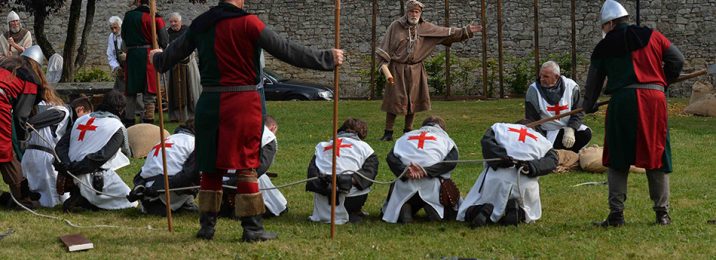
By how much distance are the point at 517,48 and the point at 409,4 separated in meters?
16.3

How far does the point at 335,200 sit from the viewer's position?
812 centimetres

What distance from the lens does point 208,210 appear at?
24.9ft

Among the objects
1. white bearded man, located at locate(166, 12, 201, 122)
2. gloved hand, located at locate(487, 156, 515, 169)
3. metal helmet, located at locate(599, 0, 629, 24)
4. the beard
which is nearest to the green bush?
white bearded man, located at locate(166, 12, 201, 122)

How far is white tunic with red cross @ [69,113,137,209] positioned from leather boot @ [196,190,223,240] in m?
1.65

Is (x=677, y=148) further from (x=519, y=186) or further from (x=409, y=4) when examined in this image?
(x=519, y=186)

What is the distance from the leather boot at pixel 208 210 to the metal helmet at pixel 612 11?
9.71ft

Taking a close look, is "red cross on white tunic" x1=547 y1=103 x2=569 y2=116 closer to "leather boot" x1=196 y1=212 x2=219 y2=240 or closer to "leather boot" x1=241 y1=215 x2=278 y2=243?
"leather boot" x1=241 y1=215 x2=278 y2=243

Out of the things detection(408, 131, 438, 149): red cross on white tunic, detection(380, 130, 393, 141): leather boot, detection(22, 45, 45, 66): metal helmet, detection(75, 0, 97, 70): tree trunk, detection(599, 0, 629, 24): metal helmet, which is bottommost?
detection(380, 130, 393, 141): leather boot

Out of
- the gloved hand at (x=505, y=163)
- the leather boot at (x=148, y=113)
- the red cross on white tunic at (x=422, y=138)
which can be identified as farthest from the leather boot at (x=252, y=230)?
the leather boot at (x=148, y=113)

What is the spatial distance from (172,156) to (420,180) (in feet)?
6.22

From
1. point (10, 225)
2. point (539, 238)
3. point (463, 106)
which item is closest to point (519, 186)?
point (539, 238)

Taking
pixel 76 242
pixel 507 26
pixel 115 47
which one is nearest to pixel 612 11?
pixel 76 242

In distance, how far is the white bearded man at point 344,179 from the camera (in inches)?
330

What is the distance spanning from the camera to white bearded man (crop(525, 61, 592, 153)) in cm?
1102
